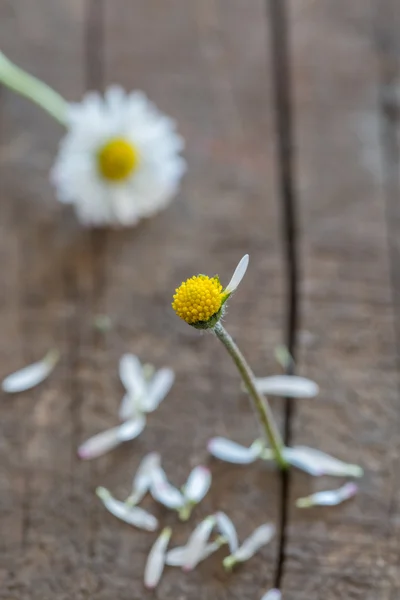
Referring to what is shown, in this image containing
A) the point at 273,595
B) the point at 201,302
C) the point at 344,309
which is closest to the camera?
→ the point at 201,302

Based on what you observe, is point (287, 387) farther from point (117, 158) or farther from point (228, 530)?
point (117, 158)

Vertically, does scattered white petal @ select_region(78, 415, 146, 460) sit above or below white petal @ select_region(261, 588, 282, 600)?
above

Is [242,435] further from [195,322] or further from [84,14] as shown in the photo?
[84,14]

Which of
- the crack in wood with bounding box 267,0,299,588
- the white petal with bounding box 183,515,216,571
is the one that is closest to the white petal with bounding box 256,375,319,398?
the crack in wood with bounding box 267,0,299,588

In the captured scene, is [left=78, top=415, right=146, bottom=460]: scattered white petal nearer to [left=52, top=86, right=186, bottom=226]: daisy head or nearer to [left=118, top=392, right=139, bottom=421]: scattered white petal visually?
[left=118, top=392, right=139, bottom=421]: scattered white petal

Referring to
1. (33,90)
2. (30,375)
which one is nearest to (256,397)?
(30,375)

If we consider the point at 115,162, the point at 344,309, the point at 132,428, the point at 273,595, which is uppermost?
the point at 115,162
